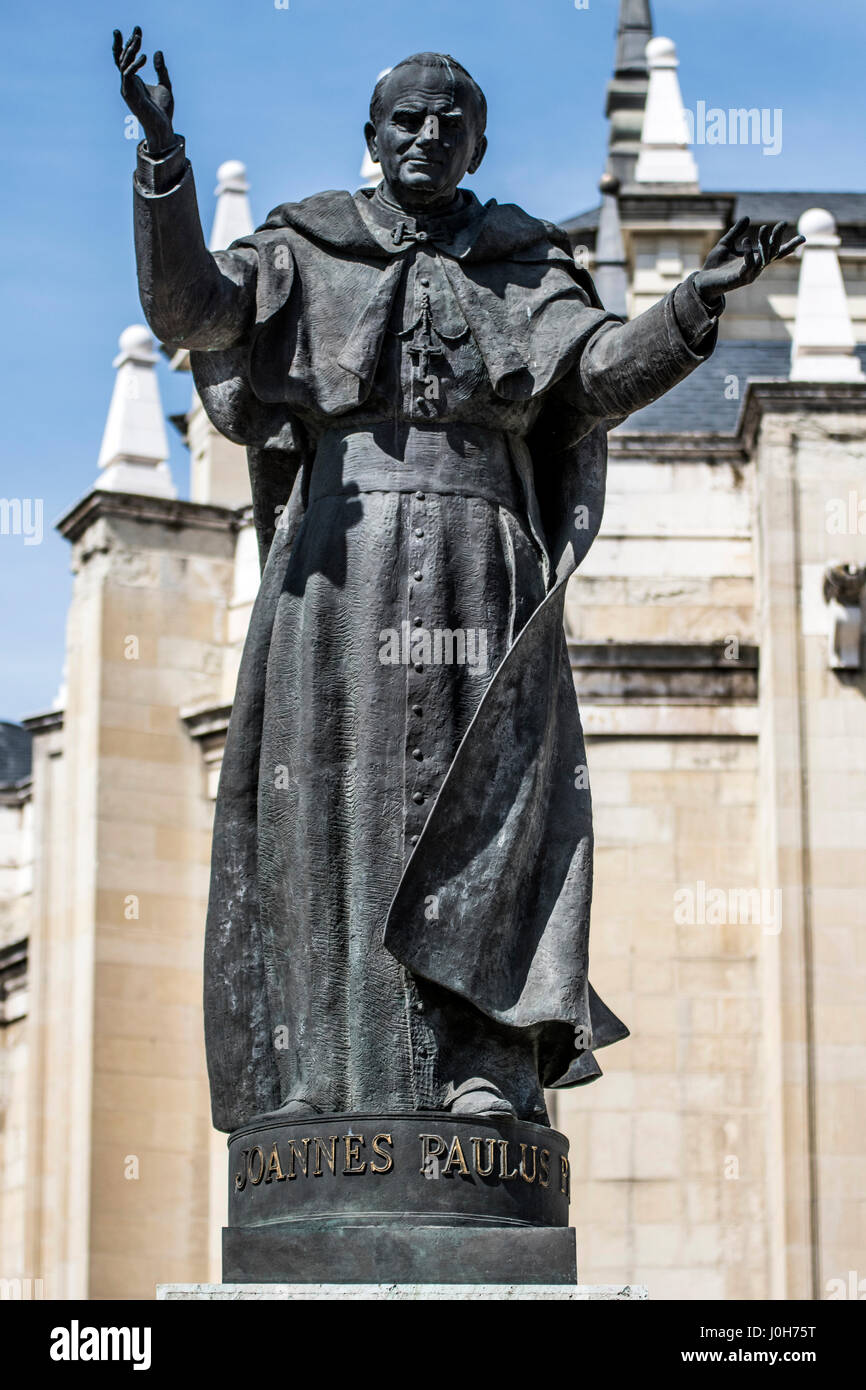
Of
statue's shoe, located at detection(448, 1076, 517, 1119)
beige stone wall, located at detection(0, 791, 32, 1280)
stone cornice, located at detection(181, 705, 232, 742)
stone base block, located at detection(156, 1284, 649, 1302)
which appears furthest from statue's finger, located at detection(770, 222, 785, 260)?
beige stone wall, located at detection(0, 791, 32, 1280)

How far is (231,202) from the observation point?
89.4ft

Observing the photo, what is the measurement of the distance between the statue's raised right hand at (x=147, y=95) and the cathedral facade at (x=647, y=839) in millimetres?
13900

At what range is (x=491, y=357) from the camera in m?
7.46

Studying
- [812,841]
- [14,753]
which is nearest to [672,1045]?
[812,841]

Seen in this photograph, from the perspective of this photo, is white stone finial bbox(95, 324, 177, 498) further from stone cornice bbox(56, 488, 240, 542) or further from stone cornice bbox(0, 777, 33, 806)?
stone cornice bbox(0, 777, 33, 806)

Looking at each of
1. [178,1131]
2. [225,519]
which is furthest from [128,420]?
[178,1131]

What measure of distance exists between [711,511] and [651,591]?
3.13ft

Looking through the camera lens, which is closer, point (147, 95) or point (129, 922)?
point (147, 95)

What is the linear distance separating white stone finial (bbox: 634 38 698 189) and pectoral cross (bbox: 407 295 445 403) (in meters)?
23.2

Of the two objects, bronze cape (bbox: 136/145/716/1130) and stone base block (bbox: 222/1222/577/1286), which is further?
bronze cape (bbox: 136/145/716/1130)

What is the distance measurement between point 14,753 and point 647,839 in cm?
2655

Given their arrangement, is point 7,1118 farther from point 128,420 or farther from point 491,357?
point 491,357

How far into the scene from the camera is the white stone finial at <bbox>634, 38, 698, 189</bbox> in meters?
30.2

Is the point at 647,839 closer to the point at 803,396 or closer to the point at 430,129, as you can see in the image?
the point at 803,396
